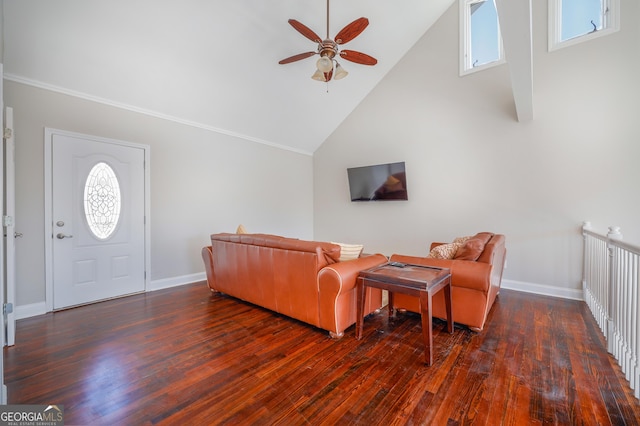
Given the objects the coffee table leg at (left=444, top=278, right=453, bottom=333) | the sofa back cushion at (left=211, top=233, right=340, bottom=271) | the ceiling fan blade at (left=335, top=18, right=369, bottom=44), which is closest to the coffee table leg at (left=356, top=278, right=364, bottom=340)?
the sofa back cushion at (left=211, top=233, right=340, bottom=271)

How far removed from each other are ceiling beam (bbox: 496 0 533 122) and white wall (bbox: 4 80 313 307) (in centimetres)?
417

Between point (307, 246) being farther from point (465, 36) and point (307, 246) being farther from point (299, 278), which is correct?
point (465, 36)

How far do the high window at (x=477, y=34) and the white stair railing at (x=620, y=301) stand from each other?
3.02m

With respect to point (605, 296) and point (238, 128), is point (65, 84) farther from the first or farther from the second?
→ point (605, 296)

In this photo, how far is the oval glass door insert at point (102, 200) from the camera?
3422 mm

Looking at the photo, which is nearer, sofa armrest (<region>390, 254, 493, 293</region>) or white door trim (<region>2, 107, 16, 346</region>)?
white door trim (<region>2, 107, 16, 346</region>)

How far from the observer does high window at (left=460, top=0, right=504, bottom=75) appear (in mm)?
4188

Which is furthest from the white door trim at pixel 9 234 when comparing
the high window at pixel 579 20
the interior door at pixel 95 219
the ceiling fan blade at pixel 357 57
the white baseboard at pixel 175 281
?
→ the high window at pixel 579 20

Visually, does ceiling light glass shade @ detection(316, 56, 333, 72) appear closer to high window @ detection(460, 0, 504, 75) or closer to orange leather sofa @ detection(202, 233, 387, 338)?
orange leather sofa @ detection(202, 233, 387, 338)

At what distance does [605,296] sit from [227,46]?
5074mm

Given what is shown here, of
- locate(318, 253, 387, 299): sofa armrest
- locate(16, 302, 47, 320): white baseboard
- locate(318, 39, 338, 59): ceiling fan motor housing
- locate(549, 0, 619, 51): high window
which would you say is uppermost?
locate(549, 0, 619, 51): high window

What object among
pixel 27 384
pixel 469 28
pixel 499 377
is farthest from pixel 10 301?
pixel 469 28

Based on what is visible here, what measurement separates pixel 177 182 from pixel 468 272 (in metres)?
4.15

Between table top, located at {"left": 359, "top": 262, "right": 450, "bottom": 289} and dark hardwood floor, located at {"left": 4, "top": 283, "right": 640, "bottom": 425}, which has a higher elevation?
table top, located at {"left": 359, "top": 262, "right": 450, "bottom": 289}
